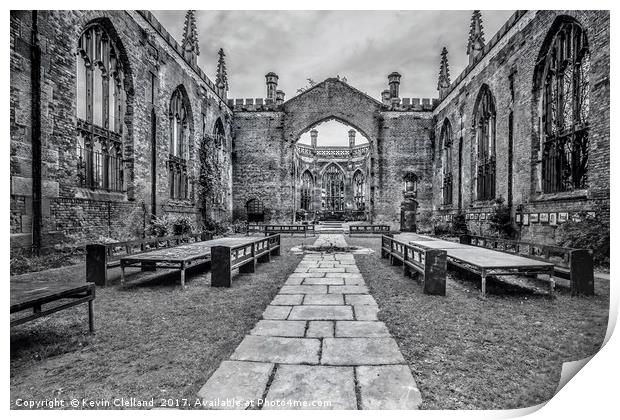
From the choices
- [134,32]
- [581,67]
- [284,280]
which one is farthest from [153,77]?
[581,67]

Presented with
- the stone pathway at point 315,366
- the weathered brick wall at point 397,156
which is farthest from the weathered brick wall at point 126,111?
the weathered brick wall at point 397,156

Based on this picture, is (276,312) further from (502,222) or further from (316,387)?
(502,222)

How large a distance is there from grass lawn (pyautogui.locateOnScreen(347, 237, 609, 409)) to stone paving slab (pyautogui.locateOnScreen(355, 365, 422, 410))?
0.08m

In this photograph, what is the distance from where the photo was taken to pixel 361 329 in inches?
126

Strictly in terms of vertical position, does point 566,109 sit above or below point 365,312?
above

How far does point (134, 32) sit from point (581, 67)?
13.3m

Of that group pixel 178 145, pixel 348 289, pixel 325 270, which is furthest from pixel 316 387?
pixel 178 145

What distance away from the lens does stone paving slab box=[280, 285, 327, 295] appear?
4781 mm

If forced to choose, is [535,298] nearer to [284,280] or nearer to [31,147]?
[284,280]

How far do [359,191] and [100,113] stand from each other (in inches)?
1178

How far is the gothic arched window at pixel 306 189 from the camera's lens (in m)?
35.5

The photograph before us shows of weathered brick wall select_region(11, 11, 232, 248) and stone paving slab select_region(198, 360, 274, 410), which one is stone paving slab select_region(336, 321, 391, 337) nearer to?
stone paving slab select_region(198, 360, 274, 410)

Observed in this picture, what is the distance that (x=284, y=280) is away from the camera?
18.6 ft

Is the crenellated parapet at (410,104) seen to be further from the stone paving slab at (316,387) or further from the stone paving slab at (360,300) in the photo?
the stone paving slab at (316,387)
